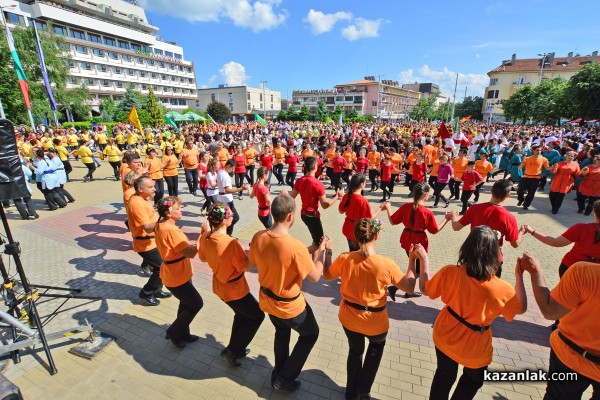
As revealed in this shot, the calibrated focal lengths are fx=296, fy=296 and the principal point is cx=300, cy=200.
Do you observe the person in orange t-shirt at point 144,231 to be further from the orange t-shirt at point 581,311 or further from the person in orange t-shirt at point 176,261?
the orange t-shirt at point 581,311

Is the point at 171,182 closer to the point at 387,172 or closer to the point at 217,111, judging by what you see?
the point at 387,172

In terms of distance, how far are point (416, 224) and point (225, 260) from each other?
114 inches

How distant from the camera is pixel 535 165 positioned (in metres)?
8.59

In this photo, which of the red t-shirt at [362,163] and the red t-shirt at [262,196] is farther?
the red t-shirt at [362,163]

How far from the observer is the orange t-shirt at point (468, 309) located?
2.19 meters

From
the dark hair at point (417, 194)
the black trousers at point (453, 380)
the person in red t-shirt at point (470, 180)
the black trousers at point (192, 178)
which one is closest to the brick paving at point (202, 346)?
the black trousers at point (453, 380)

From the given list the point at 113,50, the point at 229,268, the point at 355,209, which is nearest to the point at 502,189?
the point at 355,209

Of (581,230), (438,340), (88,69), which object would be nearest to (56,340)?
(438,340)

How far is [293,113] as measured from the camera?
66.5 meters

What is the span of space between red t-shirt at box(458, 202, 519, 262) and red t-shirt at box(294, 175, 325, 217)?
241 centimetres

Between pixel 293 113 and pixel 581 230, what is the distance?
6621 cm

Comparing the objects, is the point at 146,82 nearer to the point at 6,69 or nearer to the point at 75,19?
the point at 75,19

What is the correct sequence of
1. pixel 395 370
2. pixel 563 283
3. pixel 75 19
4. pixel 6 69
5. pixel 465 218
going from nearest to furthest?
pixel 563 283, pixel 395 370, pixel 465 218, pixel 6 69, pixel 75 19

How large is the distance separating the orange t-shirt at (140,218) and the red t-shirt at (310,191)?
260 cm
